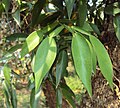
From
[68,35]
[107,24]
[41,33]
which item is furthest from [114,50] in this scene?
[41,33]

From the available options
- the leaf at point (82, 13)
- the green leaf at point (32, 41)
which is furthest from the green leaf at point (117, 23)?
the green leaf at point (32, 41)

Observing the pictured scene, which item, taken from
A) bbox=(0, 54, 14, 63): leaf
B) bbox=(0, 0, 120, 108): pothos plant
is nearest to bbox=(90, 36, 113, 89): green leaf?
bbox=(0, 0, 120, 108): pothos plant

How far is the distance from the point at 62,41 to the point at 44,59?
0.51 feet

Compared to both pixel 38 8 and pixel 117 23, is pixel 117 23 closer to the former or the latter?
pixel 117 23

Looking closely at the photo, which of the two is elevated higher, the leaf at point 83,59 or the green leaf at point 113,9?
the green leaf at point 113,9

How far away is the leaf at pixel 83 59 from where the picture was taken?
60 centimetres

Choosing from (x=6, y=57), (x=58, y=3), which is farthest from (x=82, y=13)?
(x=6, y=57)

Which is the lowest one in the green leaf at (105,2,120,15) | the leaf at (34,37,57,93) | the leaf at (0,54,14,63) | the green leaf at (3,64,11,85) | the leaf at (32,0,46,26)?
the green leaf at (3,64,11,85)

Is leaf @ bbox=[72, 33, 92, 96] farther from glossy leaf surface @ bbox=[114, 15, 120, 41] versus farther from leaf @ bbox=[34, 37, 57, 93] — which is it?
glossy leaf surface @ bbox=[114, 15, 120, 41]

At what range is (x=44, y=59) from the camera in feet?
2.06

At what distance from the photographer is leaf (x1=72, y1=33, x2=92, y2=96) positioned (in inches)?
23.8

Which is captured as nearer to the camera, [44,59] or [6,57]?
[44,59]

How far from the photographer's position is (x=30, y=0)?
37.1 inches

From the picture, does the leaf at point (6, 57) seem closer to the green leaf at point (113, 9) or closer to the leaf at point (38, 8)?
the leaf at point (38, 8)
